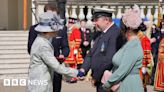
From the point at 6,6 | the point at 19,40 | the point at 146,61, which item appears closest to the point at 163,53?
the point at 146,61

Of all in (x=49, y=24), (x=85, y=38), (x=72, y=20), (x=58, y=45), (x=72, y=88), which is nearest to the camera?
(x=49, y=24)

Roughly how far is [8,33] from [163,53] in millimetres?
7729

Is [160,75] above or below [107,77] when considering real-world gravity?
below

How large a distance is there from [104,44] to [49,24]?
2.75ft

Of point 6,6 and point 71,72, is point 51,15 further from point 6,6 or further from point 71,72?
point 6,6

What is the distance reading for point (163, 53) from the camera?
10.2 m

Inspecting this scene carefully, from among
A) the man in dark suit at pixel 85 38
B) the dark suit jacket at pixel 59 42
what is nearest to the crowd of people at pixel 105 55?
the dark suit jacket at pixel 59 42

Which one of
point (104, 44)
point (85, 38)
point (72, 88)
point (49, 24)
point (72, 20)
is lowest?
point (72, 88)

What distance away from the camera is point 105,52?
256 inches

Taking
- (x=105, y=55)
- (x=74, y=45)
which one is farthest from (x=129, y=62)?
(x=74, y=45)

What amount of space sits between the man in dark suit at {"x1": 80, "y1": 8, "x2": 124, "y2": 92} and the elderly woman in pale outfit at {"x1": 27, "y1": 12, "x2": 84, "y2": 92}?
447 mm

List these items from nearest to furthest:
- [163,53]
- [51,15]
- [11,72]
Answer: [51,15]
[163,53]
[11,72]

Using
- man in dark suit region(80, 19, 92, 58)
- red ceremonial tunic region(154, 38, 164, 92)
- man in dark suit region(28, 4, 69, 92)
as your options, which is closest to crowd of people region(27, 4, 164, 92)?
man in dark suit region(28, 4, 69, 92)

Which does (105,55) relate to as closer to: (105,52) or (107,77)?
(105,52)
